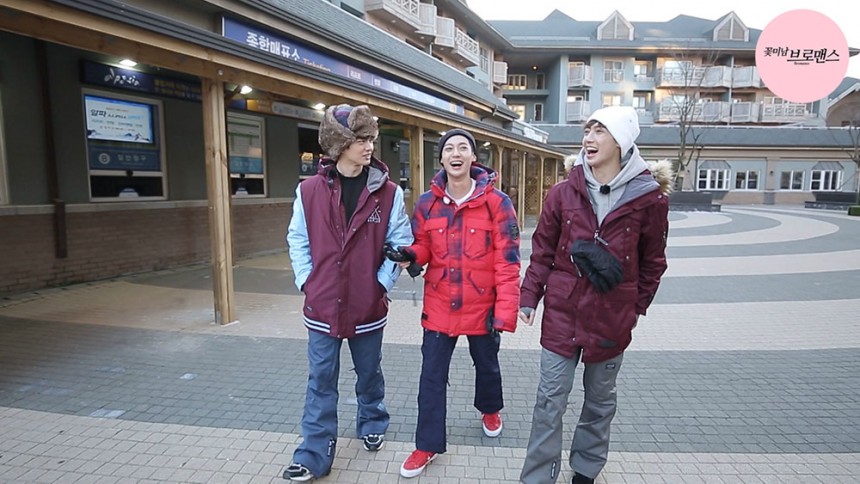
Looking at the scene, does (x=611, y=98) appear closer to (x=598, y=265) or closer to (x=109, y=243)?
(x=109, y=243)

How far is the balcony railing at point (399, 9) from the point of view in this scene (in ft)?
64.0

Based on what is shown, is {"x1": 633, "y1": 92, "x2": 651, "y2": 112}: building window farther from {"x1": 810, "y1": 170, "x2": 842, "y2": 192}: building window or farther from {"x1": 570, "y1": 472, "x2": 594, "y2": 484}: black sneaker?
{"x1": 570, "y1": 472, "x2": 594, "y2": 484}: black sneaker

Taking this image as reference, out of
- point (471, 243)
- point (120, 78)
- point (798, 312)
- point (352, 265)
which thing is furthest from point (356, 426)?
point (120, 78)

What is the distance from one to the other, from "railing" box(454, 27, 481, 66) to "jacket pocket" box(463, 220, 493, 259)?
26210mm

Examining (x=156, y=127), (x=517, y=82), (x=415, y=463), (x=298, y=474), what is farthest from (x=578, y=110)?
(x=298, y=474)

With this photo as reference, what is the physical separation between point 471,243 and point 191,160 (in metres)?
8.08

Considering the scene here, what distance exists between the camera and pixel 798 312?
6.22 meters

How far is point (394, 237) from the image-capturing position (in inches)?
110

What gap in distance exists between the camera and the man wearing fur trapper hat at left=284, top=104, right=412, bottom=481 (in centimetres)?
263

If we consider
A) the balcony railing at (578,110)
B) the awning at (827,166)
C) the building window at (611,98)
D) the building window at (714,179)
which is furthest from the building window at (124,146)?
the awning at (827,166)

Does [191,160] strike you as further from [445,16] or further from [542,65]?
[542,65]

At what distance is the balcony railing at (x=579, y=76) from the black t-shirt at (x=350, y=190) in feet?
144

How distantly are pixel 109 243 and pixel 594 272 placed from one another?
7992 millimetres

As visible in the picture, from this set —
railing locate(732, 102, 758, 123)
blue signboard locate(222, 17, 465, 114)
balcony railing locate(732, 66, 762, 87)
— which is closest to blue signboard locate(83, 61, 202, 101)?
blue signboard locate(222, 17, 465, 114)
